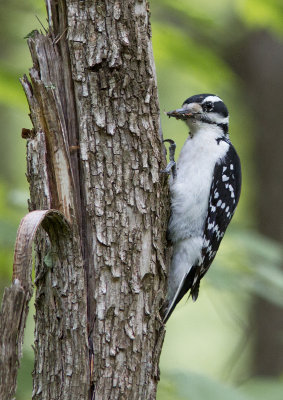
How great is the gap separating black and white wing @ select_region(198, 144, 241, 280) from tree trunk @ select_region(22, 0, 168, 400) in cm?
123

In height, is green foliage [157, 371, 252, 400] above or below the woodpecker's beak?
below

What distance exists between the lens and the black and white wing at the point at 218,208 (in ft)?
14.0

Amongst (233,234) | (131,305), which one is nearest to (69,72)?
(131,305)

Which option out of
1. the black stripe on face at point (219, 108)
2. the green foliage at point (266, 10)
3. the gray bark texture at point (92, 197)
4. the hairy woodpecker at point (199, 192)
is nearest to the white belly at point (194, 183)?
the hairy woodpecker at point (199, 192)

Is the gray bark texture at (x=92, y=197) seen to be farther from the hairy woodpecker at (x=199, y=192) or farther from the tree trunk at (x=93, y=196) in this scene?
the hairy woodpecker at (x=199, y=192)

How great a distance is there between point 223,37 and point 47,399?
20.1 ft

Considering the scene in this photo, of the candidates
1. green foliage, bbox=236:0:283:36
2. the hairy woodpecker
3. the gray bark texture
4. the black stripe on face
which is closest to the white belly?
the hairy woodpecker

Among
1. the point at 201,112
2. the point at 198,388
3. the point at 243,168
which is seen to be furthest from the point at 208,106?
the point at 243,168

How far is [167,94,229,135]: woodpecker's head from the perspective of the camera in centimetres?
440

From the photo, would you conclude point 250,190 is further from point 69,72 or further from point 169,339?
point 69,72

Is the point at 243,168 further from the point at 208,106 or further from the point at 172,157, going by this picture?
the point at 172,157

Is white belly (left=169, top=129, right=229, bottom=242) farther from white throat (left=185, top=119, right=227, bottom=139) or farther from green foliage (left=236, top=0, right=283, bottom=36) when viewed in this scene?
green foliage (left=236, top=0, right=283, bottom=36)

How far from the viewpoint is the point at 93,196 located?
301 centimetres

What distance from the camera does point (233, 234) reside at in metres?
4.58
